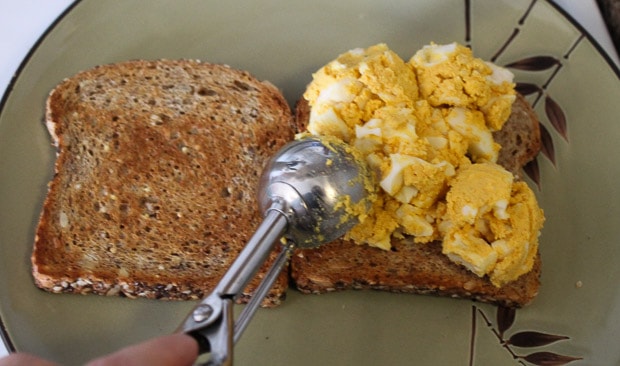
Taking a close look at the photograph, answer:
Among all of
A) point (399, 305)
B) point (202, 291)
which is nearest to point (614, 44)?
point (399, 305)

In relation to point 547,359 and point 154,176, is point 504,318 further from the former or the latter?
point 154,176

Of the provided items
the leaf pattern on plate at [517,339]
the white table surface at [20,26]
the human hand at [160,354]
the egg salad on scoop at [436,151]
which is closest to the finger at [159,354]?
the human hand at [160,354]

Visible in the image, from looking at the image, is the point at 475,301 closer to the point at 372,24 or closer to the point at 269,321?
the point at 269,321

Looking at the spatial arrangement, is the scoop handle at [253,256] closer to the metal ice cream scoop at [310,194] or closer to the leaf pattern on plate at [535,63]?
the metal ice cream scoop at [310,194]

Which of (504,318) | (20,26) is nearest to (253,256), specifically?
(504,318)

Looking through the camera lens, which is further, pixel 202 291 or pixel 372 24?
pixel 372 24
